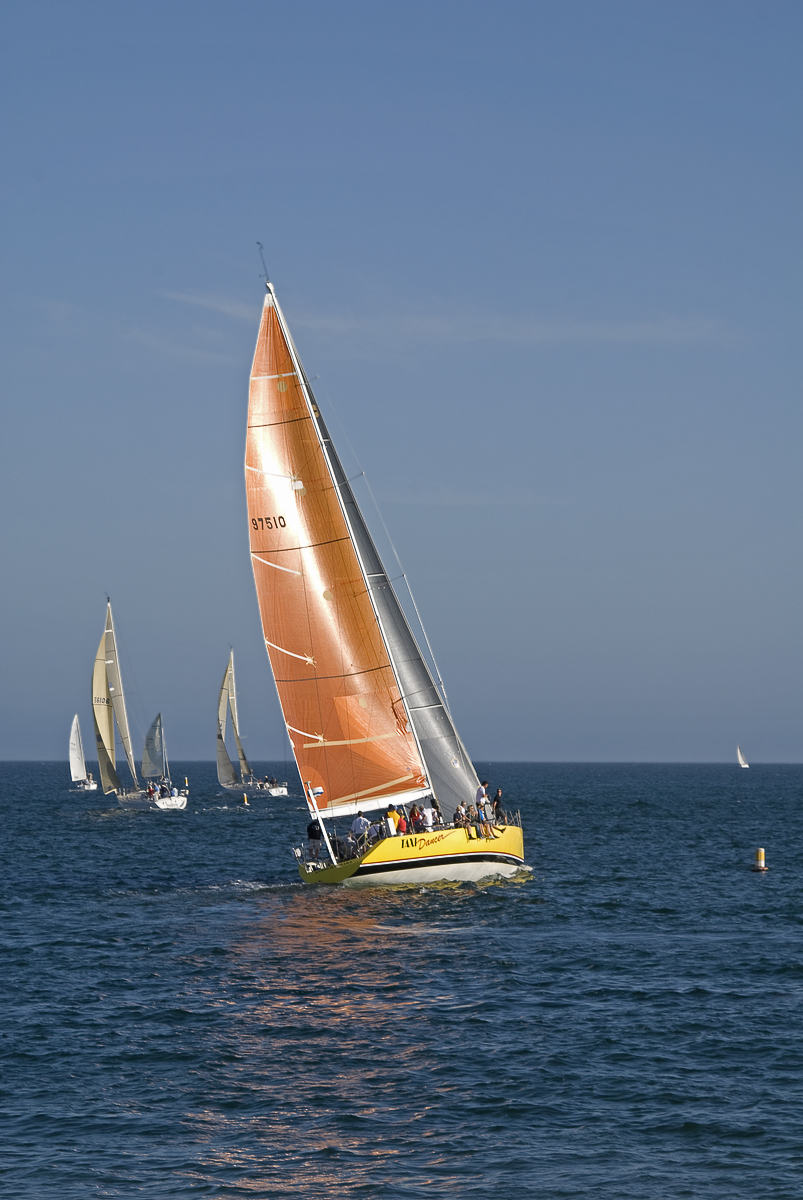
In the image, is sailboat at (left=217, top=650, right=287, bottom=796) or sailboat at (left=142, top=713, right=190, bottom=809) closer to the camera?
sailboat at (left=142, top=713, right=190, bottom=809)

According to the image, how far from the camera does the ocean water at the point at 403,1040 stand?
15031mm

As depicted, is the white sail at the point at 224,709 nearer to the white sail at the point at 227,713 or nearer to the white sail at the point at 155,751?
the white sail at the point at 227,713

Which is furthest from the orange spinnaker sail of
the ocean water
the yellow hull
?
the ocean water

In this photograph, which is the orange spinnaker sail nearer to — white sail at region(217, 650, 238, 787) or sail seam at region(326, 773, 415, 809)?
sail seam at region(326, 773, 415, 809)

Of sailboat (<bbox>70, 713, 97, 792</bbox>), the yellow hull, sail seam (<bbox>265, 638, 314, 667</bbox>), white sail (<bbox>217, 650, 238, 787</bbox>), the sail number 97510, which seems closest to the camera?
the yellow hull

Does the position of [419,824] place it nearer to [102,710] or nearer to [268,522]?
[268,522]

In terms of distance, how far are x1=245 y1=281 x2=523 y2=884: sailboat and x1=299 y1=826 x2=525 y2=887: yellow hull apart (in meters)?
0.96

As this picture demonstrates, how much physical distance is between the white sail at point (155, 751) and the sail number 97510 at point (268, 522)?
6457 centimetres

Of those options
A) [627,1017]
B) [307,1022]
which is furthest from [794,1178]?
[307,1022]

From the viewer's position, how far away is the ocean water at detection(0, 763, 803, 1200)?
49.3 ft

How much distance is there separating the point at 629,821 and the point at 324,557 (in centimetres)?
4676

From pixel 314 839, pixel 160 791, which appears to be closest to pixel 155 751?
pixel 160 791

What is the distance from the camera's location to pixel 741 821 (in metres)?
77.2

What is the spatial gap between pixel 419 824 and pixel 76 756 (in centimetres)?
11178
